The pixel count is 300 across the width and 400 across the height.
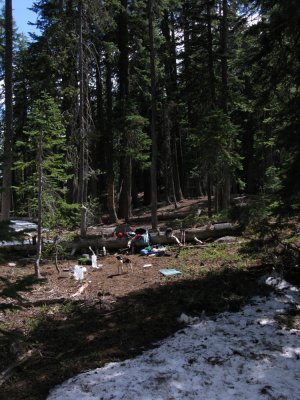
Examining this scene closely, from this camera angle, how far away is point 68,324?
8.53 m

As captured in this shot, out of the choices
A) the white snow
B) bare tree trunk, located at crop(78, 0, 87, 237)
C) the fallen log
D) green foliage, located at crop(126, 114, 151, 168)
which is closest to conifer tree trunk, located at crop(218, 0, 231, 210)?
the fallen log

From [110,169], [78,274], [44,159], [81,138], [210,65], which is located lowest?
[78,274]

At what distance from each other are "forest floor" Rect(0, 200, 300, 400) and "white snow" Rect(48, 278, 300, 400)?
487 mm

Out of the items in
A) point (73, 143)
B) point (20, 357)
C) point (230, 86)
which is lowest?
point (20, 357)

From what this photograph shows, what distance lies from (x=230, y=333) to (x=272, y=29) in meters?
6.48

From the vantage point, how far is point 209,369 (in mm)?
6109

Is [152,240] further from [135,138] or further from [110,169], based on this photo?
[110,169]

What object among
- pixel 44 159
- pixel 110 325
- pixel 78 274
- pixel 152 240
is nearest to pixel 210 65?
pixel 152 240

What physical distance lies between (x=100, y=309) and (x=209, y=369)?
12.0 feet

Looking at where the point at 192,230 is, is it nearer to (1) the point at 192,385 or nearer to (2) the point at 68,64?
(2) the point at 68,64

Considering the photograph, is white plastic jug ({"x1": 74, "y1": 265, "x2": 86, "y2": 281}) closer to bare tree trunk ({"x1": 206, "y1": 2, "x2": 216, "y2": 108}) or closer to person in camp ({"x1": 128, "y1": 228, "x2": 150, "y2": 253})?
person in camp ({"x1": 128, "y1": 228, "x2": 150, "y2": 253})

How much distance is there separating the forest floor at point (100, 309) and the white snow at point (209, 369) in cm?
49

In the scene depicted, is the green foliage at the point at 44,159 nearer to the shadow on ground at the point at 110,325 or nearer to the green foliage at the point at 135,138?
the shadow on ground at the point at 110,325

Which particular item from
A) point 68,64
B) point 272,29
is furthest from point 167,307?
point 68,64
